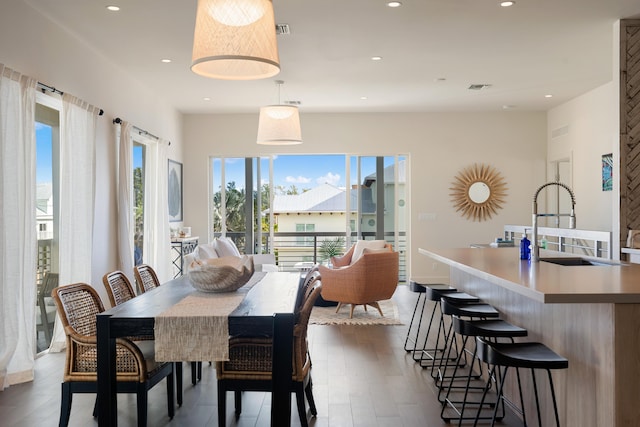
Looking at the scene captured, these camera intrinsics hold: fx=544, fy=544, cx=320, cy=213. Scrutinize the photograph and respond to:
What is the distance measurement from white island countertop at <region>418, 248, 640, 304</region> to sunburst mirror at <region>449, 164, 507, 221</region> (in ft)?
17.4

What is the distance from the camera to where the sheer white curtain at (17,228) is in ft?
12.9

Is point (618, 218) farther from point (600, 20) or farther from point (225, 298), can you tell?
point (225, 298)

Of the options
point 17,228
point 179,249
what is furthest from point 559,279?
point 179,249

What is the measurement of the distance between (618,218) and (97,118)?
16.8 ft

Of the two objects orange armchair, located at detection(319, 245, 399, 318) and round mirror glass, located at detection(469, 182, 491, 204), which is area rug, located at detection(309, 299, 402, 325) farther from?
round mirror glass, located at detection(469, 182, 491, 204)

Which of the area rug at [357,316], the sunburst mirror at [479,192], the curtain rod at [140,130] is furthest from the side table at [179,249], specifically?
the sunburst mirror at [479,192]

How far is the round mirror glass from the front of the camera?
9164 millimetres

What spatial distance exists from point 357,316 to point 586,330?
4.13m

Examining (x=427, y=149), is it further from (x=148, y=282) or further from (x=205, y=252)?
(x=148, y=282)

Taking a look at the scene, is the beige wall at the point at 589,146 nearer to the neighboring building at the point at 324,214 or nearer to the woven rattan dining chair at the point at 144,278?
the neighboring building at the point at 324,214

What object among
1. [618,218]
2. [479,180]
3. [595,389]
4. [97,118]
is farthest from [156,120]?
[595,389]

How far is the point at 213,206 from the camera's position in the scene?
9383 mm

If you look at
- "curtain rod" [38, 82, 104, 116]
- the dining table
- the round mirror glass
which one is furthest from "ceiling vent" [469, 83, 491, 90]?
the dining table

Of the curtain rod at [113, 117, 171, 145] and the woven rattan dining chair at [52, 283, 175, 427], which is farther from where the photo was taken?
the curtain rod at [113, 117, 171, 145]
